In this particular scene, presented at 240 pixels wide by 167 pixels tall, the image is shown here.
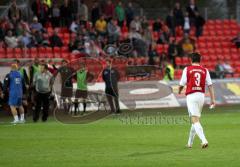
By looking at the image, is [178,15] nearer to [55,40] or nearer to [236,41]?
[236,41]

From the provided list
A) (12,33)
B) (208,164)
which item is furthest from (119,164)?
(12,33)

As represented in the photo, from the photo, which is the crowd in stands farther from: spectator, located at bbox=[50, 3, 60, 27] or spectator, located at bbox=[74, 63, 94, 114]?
spectator, located at bbox=[74, 63, 94, 114]

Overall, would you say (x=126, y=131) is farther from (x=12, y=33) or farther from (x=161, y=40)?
(x=161, y=40)

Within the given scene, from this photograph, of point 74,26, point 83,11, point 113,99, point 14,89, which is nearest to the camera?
point 14,89

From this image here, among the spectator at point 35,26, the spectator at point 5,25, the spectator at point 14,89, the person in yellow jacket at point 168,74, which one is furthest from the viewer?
the spectator at point 35,26

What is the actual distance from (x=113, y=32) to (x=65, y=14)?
257 cm

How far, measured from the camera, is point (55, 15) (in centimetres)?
3722

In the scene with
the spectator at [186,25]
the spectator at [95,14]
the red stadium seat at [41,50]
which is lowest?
the red stadium seat at [41,50]

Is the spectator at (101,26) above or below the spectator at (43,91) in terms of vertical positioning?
above

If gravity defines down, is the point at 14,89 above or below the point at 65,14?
below

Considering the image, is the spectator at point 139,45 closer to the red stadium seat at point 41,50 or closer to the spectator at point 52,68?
the red stadium seat at point 41,50

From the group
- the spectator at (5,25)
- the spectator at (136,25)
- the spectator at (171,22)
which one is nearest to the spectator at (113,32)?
the spectator at (136,25)

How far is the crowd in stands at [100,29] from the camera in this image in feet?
115

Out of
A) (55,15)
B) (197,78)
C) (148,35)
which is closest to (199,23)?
(148,35)
